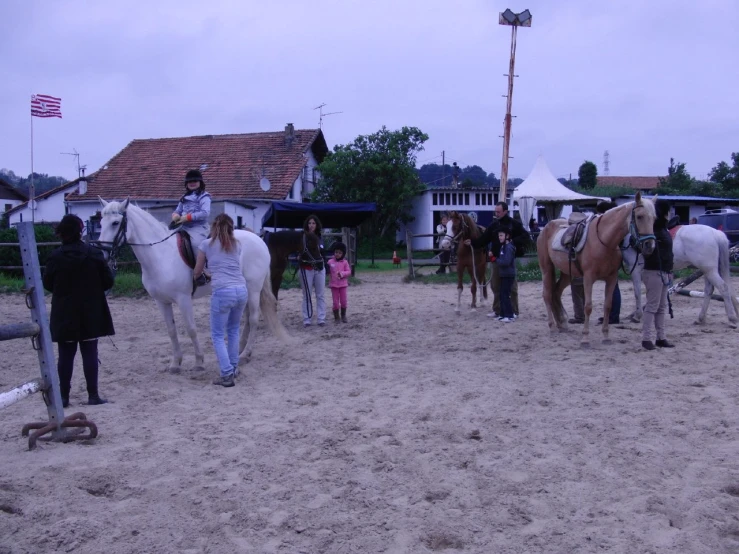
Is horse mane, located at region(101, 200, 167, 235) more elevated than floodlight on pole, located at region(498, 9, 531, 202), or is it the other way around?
floodlight on pole, located at region(498, 9, 531, 202)

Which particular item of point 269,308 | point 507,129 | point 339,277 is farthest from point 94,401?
point 507,129

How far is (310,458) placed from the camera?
4551 mm

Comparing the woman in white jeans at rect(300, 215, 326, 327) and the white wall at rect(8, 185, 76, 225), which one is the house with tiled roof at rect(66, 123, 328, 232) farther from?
the woman in white jeans at rect(300, 215, 326, 327)

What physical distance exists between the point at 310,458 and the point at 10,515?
187 centimetres

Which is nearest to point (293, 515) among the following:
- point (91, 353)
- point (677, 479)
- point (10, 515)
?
point (10, 515)

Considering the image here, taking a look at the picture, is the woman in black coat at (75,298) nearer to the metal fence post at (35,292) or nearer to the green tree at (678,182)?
the metal fence post at (35,292)

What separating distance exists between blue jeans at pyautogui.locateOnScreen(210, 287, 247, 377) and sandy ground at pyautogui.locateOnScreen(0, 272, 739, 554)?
29 cm

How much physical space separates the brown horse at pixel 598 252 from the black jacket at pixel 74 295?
597 centimetres

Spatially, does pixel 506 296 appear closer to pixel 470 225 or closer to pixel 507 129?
pixel 470 225

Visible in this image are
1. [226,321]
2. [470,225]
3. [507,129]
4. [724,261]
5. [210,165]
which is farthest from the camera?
[210,165]

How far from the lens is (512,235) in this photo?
36.1ft

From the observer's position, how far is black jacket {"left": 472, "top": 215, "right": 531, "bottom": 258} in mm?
10984

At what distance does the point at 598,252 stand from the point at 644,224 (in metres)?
0.83

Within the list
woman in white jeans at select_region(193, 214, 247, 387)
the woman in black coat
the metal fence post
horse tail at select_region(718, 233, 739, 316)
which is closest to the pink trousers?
woman in white jeans at select_region(193, 214, 247, 387)
